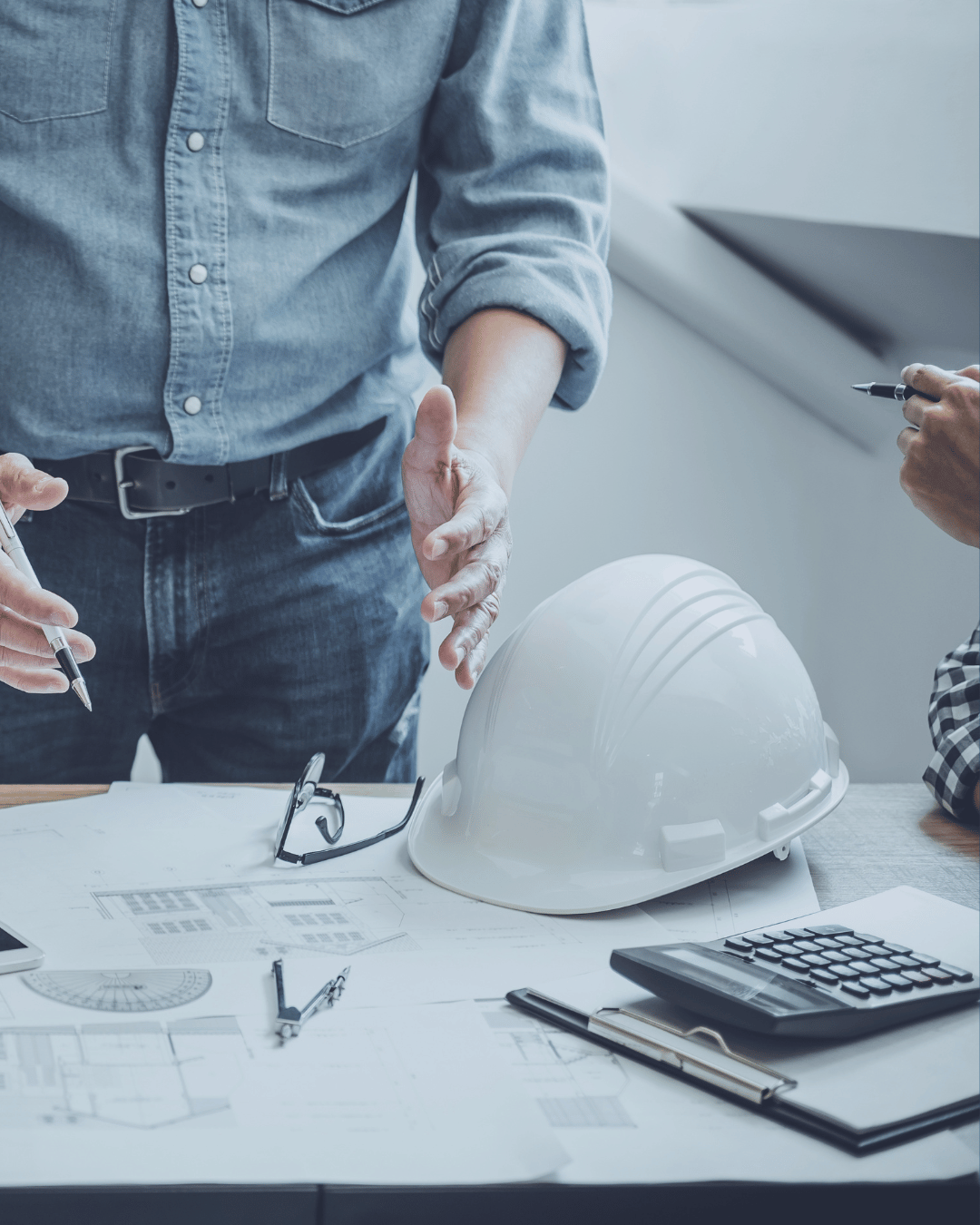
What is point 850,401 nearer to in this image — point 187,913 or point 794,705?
point 794,705

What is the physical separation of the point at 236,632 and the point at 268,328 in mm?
241

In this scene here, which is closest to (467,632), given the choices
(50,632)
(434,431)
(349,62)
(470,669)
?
(470,669)

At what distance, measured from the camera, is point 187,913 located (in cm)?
63

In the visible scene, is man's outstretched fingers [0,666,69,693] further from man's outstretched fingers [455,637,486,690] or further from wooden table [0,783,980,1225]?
wooden table [0,783,980,1225]

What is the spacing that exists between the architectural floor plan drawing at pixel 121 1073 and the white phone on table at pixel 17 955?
0.19 ft

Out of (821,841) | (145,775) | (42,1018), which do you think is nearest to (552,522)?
(145,775)

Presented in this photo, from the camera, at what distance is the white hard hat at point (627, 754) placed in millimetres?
657

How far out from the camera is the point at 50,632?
66cm

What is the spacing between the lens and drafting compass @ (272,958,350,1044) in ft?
1.65

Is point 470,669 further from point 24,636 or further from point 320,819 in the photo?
point 24,636

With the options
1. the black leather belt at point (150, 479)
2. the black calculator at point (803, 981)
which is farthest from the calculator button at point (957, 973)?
the black leather belt at point (150, 479)

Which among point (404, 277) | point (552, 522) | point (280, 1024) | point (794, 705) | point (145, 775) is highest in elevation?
point (404, 277)

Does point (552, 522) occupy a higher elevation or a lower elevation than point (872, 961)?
lower

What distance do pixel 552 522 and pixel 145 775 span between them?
735 millimetres
